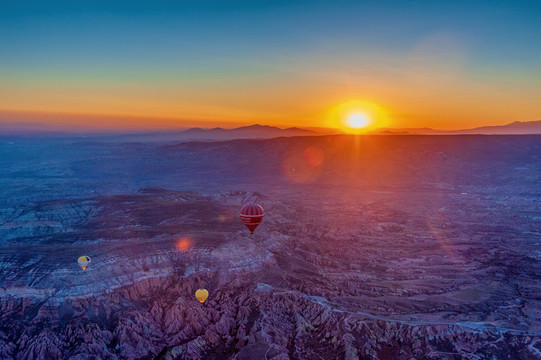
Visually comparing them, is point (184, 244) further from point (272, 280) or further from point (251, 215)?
point (272, 280)

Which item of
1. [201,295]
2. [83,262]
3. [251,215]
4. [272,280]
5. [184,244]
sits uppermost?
[251,215]

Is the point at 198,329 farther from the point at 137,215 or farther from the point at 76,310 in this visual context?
the point at 137,215

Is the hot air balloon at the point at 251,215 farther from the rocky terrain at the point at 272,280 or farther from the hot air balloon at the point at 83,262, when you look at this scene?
the hot air balloon at the point at 83,262

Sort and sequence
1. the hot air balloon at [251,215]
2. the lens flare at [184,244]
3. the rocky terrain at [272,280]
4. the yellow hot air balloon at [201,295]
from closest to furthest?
the rocky terrain at [272,280] < the yellow hot air balloon at [201,295] < the lens flare at [184,244] < the hot air balloon at [251,215]

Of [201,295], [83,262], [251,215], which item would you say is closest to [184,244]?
[251,215]

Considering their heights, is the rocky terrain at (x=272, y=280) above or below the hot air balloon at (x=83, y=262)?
below

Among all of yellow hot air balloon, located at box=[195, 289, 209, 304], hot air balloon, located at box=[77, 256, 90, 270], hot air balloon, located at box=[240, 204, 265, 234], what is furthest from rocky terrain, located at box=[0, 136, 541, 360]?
hot air balloon, located at box=[240, 204, 265, 234]

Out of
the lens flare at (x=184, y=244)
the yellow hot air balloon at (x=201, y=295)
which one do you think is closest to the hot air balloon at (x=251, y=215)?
the lens flare at (x=184, y=244)
